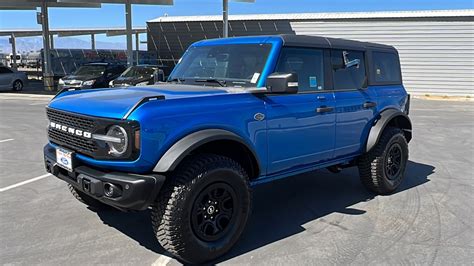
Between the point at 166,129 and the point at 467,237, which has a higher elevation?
the point at 166,129

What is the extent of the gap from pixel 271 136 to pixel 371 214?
1641mm

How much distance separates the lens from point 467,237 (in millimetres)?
4305

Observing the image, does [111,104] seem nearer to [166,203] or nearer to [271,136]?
[166,203]

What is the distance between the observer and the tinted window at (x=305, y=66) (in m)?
4.56

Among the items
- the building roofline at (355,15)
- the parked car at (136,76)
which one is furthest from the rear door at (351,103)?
the building roofline at (355,15)

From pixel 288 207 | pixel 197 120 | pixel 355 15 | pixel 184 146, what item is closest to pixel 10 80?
pixel 355 15

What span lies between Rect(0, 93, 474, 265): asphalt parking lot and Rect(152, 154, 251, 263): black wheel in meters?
0.22

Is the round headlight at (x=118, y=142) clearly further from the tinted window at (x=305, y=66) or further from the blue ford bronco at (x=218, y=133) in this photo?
the tinted window at (x=305, y=66)

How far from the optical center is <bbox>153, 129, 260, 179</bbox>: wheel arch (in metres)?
3.43

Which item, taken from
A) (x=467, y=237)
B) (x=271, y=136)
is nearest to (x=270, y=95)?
(x=271, y=136)

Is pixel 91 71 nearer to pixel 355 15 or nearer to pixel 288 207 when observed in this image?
pixel 355 15

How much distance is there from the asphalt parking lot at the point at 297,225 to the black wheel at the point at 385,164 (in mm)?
165

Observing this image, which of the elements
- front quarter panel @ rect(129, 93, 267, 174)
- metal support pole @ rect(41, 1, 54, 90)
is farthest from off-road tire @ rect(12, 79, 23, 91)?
front quarter panel @ rect(129, 93, 267, 174)

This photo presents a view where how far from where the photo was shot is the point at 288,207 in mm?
5156
